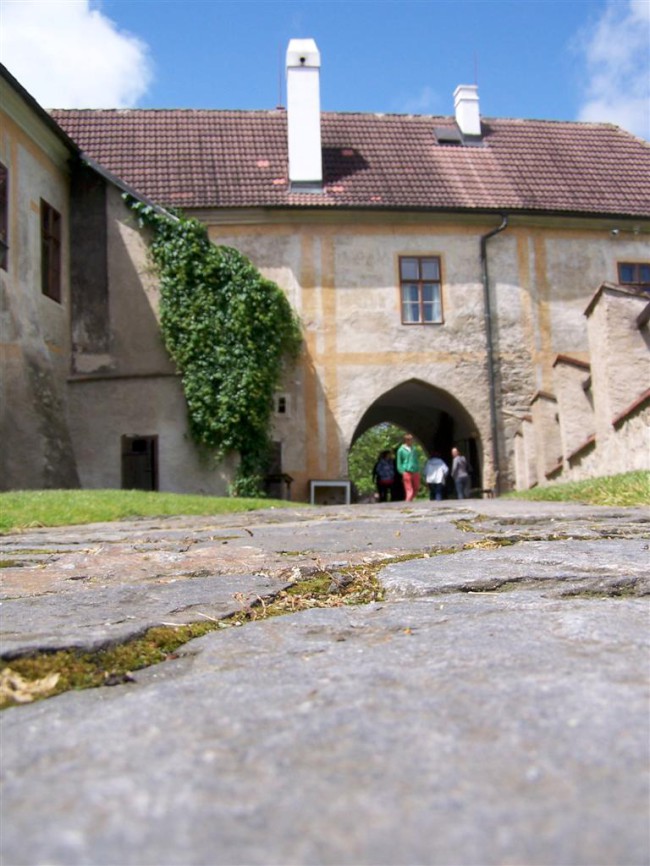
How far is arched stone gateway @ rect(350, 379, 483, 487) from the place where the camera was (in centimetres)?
2030

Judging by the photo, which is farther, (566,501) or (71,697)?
(566,501)

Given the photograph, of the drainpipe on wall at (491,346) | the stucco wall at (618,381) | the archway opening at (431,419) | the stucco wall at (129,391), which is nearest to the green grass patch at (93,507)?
the stucco wall at (618,381)

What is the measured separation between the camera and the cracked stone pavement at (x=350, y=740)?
0.94 metres

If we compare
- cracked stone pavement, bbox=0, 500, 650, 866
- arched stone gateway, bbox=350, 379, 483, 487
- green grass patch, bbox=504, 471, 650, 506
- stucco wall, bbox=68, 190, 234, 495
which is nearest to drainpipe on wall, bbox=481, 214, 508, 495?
arched stone gateway, bbox=350, 379, 483, 487

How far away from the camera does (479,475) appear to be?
2033cm

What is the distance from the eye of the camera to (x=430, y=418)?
989 inches

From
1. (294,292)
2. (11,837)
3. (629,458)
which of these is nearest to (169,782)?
(11,837)

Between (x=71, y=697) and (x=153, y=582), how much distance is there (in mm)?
1453

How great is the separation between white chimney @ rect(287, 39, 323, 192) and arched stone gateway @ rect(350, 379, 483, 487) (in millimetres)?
5128

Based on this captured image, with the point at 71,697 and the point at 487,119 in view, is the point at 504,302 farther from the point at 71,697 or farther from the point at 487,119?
the point at 71,697

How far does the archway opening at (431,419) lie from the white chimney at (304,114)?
16.8 ft

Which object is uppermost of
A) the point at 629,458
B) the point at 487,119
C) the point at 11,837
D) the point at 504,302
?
the point at 487,119

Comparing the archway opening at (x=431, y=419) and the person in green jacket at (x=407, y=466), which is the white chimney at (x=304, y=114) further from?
the person in green jacket at (x=407, y=466)

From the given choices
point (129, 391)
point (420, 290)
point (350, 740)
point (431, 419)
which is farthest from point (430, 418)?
point (350, 740)
